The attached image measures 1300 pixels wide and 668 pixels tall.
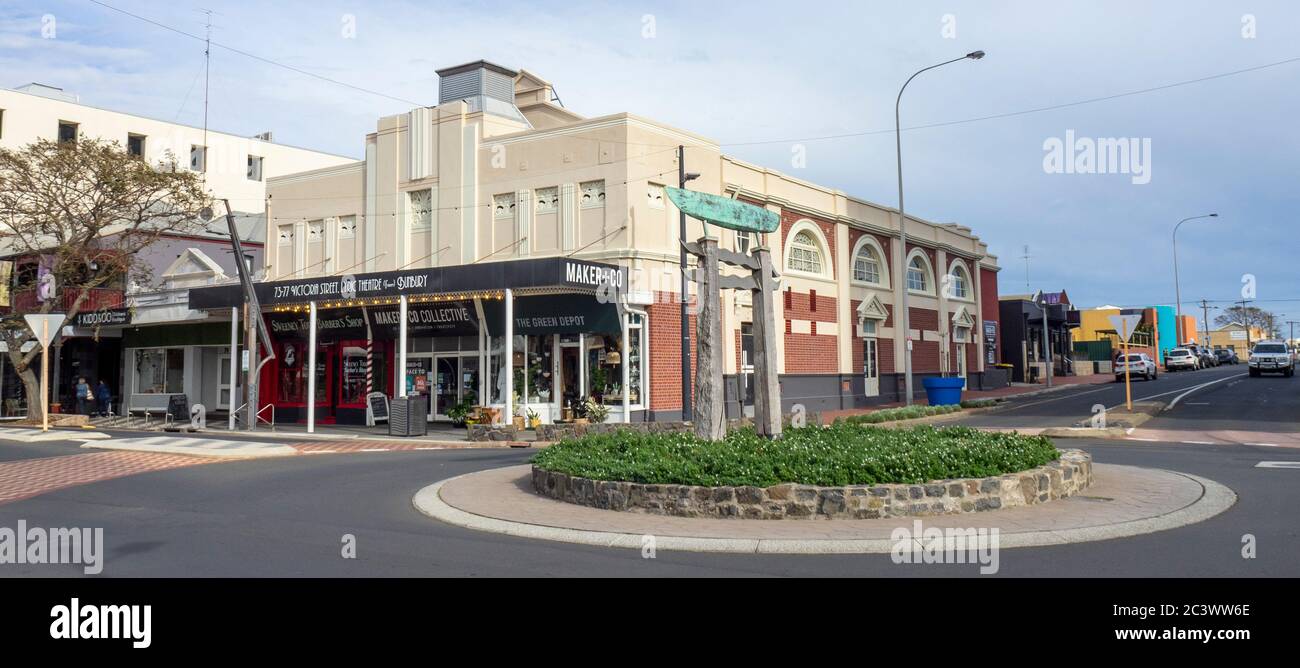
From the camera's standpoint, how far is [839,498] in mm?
8820

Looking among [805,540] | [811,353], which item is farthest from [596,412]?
[805,540]

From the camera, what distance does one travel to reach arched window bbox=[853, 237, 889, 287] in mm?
33250

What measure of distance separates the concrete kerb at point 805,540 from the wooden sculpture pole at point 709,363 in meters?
3.90

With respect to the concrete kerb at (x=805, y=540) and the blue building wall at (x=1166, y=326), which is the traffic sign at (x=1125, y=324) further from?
the blue building wall at (x=1166, y=326)

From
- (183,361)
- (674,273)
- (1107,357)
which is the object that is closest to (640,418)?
(674,273)

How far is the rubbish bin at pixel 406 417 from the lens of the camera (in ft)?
74.2

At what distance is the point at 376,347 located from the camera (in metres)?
27.2

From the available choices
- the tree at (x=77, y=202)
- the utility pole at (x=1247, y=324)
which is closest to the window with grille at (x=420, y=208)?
the tree at (x=77, y=202)

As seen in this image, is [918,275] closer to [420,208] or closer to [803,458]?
[420,208]

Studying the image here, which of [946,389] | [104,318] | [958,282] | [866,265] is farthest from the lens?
[958,282]

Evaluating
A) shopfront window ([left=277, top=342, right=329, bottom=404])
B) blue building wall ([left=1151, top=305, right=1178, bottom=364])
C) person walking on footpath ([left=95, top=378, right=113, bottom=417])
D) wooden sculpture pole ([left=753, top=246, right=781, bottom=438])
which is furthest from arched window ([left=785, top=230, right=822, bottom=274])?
blue building wall ([left=1151, top=305, right=1178, bottom=364])

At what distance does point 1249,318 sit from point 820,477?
140 metres
